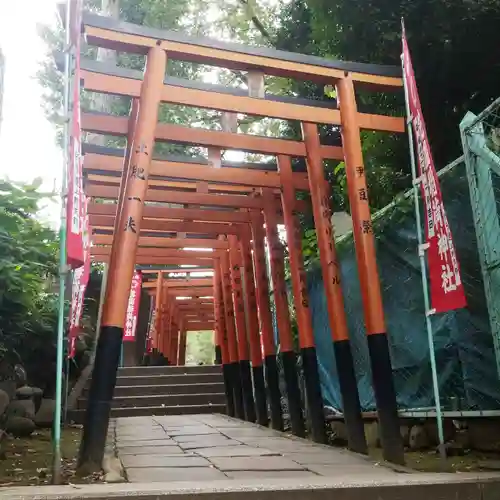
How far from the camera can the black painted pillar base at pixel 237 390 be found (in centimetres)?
1032

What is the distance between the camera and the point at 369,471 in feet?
14.0

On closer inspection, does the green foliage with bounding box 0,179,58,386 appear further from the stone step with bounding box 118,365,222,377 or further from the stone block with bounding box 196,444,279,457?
the stone step with bounding box 118,365,222,377

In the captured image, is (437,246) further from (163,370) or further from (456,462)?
(163,370)

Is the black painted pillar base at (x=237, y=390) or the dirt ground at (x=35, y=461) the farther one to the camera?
the black painted pillar base at (x=237, y=390)

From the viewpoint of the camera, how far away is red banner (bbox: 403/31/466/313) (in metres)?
4.46

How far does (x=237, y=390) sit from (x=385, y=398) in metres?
5.82

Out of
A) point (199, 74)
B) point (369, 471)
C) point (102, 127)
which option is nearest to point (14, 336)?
point (102, 127)

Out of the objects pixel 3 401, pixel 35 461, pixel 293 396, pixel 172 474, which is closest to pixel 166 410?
pixel 293 396

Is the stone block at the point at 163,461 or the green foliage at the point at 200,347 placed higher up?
the green foliage at the point at 200,347

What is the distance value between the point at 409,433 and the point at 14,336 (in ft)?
14.4

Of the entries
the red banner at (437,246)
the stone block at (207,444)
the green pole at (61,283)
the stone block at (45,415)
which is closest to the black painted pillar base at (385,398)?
the red banner at (437,246)

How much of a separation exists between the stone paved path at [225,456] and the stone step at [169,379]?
4.44 meters

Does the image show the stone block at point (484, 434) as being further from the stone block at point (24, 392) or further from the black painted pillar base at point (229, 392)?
the stone block at point (24, 392)

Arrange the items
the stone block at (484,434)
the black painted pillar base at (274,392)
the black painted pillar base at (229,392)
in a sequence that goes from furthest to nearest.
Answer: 1. the black painted pillar base at (229,392)
2. the black painted pillar base at (274,392)
3. the stone block at (484,434)
